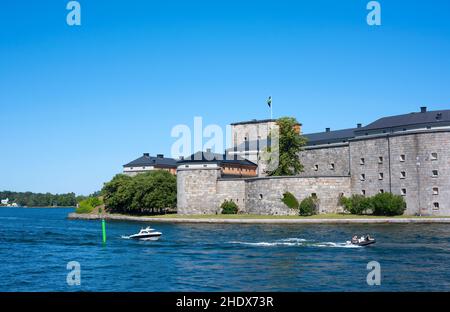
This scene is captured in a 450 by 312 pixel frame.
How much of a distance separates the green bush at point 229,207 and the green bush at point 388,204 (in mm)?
18864

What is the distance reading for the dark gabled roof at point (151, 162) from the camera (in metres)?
105

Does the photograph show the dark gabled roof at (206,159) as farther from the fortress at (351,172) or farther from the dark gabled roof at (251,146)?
the dark gabled roof at (251,146)

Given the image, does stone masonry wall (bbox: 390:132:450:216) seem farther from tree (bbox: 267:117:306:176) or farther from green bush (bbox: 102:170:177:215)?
green bush (bbox: 102:170:177:215)

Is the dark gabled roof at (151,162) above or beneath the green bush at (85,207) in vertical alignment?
above

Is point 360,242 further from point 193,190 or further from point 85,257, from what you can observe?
point 193,190

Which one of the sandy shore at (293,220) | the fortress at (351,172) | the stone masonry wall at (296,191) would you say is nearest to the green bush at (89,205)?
the sandy shore at (293,220)

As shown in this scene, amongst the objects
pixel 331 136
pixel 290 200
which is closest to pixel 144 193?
pixel 290 200

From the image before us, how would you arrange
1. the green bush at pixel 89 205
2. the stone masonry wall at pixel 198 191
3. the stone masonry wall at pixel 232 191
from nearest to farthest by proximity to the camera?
the stone masonry wall at pixel 232 191, the stone masonry wall at pixel 198 191, the green bush at pixel 89 205

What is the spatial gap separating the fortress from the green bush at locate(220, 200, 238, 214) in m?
1.03

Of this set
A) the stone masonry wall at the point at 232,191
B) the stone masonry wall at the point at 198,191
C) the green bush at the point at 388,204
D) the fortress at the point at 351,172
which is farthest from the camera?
the stone masonry wall at the point at 198,191

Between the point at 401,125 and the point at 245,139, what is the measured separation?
45028 mm

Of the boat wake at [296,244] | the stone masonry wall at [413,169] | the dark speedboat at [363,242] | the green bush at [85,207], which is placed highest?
the stone masonry wall at [413,169]

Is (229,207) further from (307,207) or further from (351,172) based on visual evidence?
(351,172)
